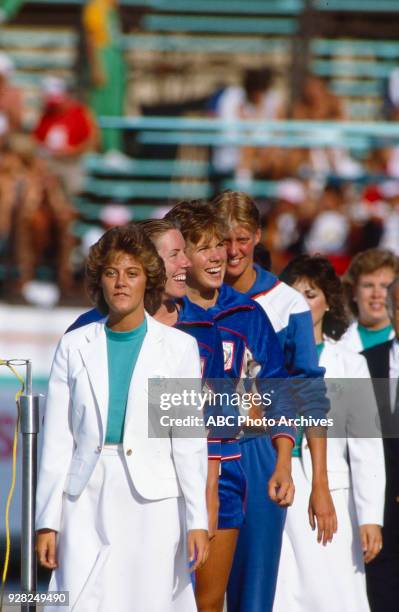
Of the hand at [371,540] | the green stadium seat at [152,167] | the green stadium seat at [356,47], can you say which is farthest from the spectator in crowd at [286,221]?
the hand at [371,540]

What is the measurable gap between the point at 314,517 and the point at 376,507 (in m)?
0.32

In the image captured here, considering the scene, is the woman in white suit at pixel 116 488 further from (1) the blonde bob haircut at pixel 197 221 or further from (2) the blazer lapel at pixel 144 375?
(1) the blonde bob haircut at pixel 197 221

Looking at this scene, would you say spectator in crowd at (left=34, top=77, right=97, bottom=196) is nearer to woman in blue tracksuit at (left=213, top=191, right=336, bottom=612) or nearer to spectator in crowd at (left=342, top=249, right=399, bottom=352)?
spectator in crowd at (left=342, top=249, right=399, bottom=352)

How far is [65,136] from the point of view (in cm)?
971

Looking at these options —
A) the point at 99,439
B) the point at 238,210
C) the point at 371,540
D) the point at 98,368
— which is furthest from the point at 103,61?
the point at 99,439

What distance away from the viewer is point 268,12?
1245 cm

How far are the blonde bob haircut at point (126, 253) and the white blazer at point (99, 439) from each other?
6.6 inches

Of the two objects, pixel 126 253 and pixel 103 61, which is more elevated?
pixel 103 61

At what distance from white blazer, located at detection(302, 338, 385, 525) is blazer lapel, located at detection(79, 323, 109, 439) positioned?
3.58 feet

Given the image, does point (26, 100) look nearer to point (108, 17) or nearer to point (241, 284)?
point (108, 17)

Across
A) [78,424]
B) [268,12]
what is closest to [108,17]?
[268,12]

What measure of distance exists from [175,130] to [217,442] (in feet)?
23.0

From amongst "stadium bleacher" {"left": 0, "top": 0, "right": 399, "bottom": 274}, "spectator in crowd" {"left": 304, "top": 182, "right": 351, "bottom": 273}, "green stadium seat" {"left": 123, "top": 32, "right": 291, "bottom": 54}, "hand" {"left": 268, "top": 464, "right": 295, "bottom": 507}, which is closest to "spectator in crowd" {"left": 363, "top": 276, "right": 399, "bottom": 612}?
"hand" {"left": 268, "top": 464, "right": 295, "bottom": 507}

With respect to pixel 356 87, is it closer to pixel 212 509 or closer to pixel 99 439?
pixel 212 509
